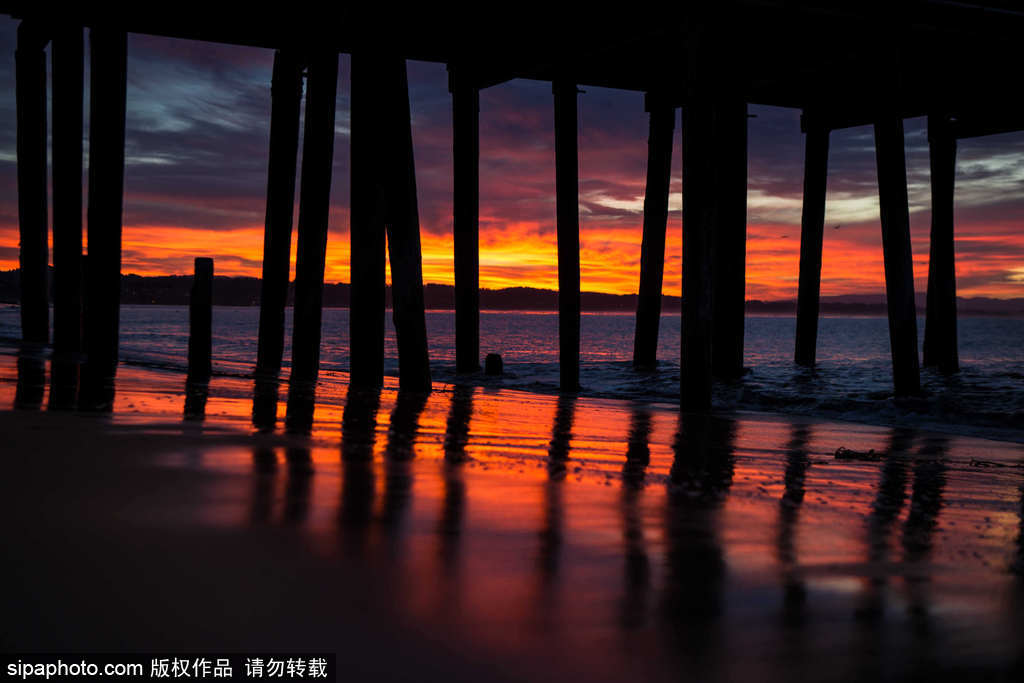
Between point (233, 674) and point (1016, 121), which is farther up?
point (1016, 121)

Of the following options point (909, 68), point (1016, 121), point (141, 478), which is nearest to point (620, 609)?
point (141, 478)

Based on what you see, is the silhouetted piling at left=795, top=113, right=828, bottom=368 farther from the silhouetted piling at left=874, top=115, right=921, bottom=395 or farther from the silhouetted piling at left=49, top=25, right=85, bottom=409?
the silhouetted piling at left=49, top=25, right=85, bottom=409

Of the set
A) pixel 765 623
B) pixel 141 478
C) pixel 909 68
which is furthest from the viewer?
pixel 909 68

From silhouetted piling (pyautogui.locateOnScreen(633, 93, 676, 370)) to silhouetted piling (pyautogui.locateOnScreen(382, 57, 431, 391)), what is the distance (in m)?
7.69

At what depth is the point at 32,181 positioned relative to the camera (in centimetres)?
1516

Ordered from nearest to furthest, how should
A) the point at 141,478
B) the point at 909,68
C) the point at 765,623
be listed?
the point at 765,623 → the point at 141,478 → the point at 909,68

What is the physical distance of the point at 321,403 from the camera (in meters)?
7.71

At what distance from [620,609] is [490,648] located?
0.45 metres

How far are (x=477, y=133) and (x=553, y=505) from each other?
37.5 feet

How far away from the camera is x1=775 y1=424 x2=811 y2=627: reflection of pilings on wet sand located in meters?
2.51

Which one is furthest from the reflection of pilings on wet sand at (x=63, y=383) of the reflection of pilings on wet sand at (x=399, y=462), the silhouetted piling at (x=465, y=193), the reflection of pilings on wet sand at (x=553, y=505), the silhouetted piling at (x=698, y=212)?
the silhouetted piling at (x=698, y=212)

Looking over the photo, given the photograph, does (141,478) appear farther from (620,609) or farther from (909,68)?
(909,68)

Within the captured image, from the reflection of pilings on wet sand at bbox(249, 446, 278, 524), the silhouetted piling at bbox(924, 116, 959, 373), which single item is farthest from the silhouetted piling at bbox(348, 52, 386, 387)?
the silhouetted piling at bbox(924, 116, 959, 373)

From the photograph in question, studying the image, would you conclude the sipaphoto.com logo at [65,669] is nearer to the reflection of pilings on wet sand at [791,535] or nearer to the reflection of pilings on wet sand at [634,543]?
the reflection of pilings on wet sand at [634,543]
